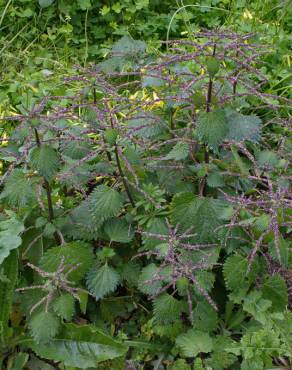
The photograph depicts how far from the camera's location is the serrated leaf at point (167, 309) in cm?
197

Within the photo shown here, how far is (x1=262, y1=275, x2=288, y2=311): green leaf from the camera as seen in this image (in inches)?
79.1

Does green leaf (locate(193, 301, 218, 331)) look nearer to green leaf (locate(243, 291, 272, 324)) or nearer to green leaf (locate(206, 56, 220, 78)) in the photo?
green leaf (locate(243, 291, 272, 324))

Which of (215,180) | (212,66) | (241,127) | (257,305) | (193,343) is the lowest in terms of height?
(193,343)

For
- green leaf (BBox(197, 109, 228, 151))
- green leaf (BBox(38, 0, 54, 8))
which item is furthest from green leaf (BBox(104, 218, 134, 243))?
green leaf (BBox(38, 0, 54, 8))

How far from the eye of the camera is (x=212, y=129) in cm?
188

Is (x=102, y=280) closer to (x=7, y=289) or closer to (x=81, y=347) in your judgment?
(x=81, y=347)

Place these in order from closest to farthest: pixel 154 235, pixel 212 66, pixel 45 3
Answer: pixel 212 66 < pixel 154 235 < pixel 45 3

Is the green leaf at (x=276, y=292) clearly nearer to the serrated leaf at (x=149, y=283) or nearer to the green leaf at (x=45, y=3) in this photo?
the serrated leaf at (x=149, y=283)

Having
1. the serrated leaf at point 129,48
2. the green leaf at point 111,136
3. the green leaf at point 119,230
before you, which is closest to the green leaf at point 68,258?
the green leaf at point 119,230

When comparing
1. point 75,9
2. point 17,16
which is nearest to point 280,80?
point 75,9

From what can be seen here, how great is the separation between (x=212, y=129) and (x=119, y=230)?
52 centimetres

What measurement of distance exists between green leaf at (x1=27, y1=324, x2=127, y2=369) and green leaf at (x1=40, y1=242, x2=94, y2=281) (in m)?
0.19

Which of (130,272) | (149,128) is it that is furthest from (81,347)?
(149,128)

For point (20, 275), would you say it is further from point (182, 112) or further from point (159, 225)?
point (182, 112)
